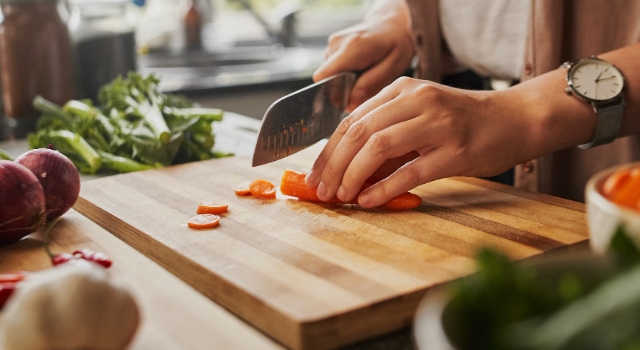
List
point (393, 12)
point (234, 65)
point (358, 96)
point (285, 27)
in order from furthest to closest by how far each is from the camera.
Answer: point (285, 27)
point (234, 65)
point (393, 12)
point (358, 96)

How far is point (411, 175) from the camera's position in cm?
152

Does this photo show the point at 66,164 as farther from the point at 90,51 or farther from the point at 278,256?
the point at 90,51

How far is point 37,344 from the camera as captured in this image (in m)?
0.76

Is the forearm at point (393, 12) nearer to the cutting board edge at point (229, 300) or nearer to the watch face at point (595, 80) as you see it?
the watch face at point (595, 80)

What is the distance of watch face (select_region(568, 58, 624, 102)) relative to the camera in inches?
62.2

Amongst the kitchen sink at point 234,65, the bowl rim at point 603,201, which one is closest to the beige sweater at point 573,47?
the bowl rim at point 603,201

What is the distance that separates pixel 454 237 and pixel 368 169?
0.84 feet

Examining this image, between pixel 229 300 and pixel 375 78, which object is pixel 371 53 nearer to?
pixel 375 78

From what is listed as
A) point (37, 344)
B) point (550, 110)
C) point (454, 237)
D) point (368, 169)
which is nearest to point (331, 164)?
point (368, 169)

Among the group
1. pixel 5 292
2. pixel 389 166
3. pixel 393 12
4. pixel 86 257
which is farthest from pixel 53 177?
pixel 393 12

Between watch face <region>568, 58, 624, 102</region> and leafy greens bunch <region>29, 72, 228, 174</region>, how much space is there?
1.12 metres

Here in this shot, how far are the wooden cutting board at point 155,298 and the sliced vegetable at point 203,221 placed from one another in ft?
0.57

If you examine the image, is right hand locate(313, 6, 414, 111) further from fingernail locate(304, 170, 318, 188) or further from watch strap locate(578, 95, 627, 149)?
watch strap locate(578, 95, 627, 149)

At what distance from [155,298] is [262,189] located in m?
0.67
